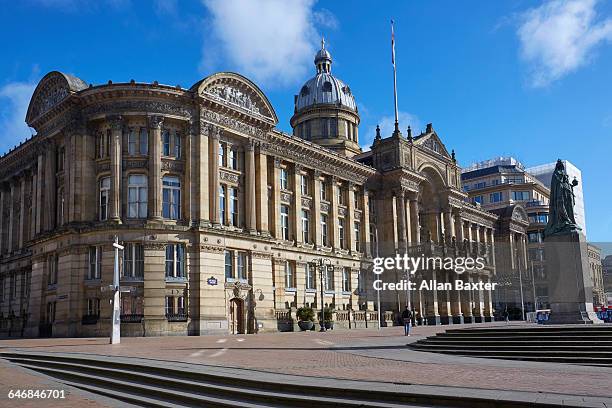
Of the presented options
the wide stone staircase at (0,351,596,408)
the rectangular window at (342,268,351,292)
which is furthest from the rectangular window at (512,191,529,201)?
the wide stone staircase at (0,351,596,408)

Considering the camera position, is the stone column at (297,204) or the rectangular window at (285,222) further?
the stone column at (297,204)

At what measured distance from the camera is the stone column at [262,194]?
5354 centimetres

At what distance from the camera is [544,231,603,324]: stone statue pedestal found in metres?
28.2

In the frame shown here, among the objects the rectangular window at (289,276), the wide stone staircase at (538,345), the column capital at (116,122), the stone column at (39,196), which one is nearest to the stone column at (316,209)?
the rectangular window at (289,276)

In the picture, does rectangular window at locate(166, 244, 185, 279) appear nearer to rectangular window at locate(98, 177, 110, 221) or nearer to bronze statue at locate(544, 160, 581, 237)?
rectangular window at locate(98, 177, 110, 221)

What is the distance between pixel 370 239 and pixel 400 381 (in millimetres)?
57318

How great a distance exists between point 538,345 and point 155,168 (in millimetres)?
33087

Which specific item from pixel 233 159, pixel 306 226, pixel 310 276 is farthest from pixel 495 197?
pixel 233 159

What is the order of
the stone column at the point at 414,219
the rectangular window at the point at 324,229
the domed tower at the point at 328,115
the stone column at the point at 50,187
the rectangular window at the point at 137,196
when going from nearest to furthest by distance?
the rectangular window at the point at 137,196 < the stone column at the point at 50,187 < the rectangular window at the point at 324,229 < the stone column at the point at 414,219 < the domed tower at the point at 328,115

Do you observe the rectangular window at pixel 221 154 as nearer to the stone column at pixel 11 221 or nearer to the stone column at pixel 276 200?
the stone column at pixel 276 200

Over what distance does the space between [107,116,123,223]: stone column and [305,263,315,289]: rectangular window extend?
70.4 ft

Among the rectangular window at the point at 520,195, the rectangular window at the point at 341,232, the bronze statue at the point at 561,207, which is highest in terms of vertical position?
the rectangular window at the point at 520,195

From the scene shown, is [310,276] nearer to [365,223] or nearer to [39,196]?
[365,223]

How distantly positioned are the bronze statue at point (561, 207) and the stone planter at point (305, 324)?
27352mm
